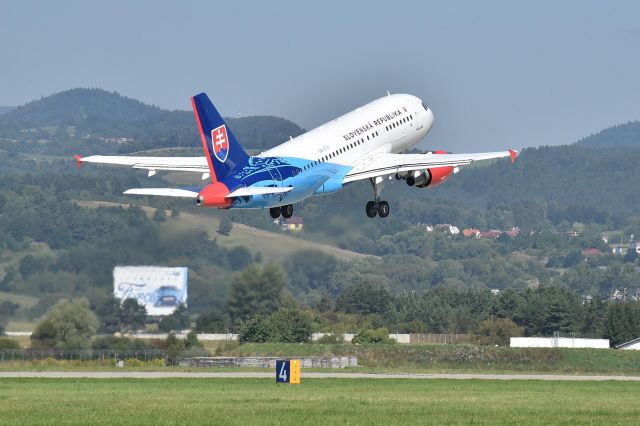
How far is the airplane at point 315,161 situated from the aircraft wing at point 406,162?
6 cm

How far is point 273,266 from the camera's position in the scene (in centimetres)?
11194

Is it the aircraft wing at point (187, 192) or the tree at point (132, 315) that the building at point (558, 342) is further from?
the aircraft wing at point (187, 192)

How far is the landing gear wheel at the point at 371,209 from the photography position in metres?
96.2

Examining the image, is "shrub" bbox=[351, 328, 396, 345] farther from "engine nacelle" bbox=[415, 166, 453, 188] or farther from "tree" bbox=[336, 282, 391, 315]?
"engine nacelle" bbox=[415, 166, 453, 188]

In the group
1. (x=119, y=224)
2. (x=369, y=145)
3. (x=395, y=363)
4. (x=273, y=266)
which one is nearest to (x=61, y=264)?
(x=119, y=224)

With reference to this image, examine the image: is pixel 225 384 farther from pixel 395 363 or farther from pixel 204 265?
pixel 395 363

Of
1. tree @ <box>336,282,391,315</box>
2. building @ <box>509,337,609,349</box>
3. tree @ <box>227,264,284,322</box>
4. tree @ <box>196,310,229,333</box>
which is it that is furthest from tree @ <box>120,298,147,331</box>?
tree @ <box>336,282,391,315</box>

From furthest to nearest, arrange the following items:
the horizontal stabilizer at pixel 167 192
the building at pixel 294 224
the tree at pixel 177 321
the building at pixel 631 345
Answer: the building at pixel 631 345 → the tree at pixel 177 321 → the building at pixel 294 224 → the horizontal stabilizer at pixel 167 192

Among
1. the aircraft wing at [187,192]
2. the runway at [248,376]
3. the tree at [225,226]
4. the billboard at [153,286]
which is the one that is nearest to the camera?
the aircraft wing at [187,192]

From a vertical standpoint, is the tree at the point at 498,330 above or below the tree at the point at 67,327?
above

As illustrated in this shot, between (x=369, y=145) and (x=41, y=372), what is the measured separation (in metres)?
29.6

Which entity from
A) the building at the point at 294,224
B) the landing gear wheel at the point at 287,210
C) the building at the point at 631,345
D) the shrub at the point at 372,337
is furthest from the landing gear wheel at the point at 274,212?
the building at the point at 631,345

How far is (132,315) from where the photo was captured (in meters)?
121

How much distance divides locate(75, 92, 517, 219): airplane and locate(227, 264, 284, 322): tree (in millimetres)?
17619
